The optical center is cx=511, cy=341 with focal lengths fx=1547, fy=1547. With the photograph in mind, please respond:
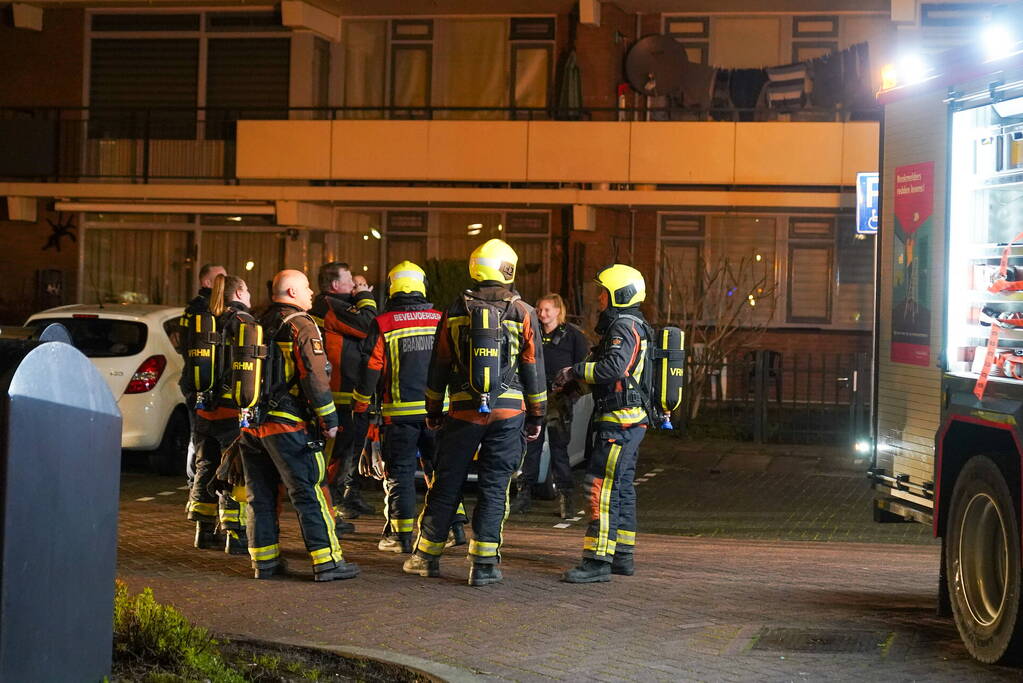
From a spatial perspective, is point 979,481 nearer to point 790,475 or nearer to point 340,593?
point 340,593

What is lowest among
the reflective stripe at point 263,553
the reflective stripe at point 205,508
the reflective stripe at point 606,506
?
the reflective stripe at point 263,553

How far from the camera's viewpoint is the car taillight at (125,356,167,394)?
14.0 metres

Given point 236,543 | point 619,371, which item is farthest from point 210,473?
point 619,371

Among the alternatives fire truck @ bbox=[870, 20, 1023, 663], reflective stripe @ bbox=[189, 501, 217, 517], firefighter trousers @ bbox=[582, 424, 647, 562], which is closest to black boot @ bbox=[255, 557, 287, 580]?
reflective stripe @ bbox=[189, 501, 217, 517]

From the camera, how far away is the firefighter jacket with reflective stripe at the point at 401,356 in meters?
9.94

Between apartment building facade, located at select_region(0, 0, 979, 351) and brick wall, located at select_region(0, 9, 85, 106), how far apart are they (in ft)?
0.11

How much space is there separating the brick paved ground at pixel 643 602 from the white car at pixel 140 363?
61.6 inches

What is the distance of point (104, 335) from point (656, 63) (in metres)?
12.7

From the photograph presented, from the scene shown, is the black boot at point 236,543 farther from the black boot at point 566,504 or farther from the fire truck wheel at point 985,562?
the fire truck wheel at point 985,562

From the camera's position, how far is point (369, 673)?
6.70m

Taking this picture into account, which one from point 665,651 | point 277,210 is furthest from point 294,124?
point 665,651

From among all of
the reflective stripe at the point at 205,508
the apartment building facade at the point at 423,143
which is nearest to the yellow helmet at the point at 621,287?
the reflective stripe at the point at 205,508

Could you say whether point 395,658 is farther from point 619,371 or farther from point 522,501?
point 522,501

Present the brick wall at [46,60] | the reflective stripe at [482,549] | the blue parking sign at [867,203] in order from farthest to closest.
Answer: the brick wall at [46,60] < the blue parking sign at [867,203] < the reflective stripe at [482,549]
